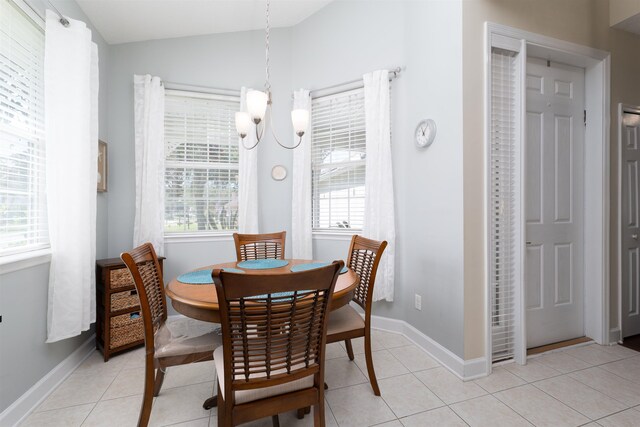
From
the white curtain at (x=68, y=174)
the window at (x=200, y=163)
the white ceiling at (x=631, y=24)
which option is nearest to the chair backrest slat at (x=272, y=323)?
the white curtain at (x=68, y=174)

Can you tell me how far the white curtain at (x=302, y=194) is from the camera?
3123 mm

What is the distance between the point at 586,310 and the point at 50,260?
4.25m

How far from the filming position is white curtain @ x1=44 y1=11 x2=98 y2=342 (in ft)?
6.26

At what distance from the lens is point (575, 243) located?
2543 millimetres

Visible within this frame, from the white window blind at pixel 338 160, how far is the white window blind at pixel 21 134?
2251 mm

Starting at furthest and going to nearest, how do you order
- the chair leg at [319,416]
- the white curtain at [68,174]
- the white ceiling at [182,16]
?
the white ceiling at [182,16] < the white curtain at [68,174] < the chair leg at [319,416]

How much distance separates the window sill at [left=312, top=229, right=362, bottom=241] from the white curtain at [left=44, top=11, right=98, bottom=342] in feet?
6.55

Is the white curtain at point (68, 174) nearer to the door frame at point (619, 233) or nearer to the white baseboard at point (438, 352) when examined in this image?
the white baseboard at point (438, 352)

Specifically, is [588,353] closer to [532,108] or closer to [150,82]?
[532,108]

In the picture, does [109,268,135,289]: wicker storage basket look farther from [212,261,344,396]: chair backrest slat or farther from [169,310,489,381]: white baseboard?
[169,310,489,381]: white baseboard

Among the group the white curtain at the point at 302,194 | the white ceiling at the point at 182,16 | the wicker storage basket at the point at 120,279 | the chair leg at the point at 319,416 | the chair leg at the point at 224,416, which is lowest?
the chair leg at the point at 319,416

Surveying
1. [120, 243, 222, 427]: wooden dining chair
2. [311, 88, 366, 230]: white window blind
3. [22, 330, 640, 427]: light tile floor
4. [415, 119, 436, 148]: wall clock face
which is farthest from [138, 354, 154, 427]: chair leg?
[415, 119, 436, 148]: wall clock face

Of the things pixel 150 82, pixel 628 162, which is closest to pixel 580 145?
pixel 628 162

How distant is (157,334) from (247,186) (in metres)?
1.73
